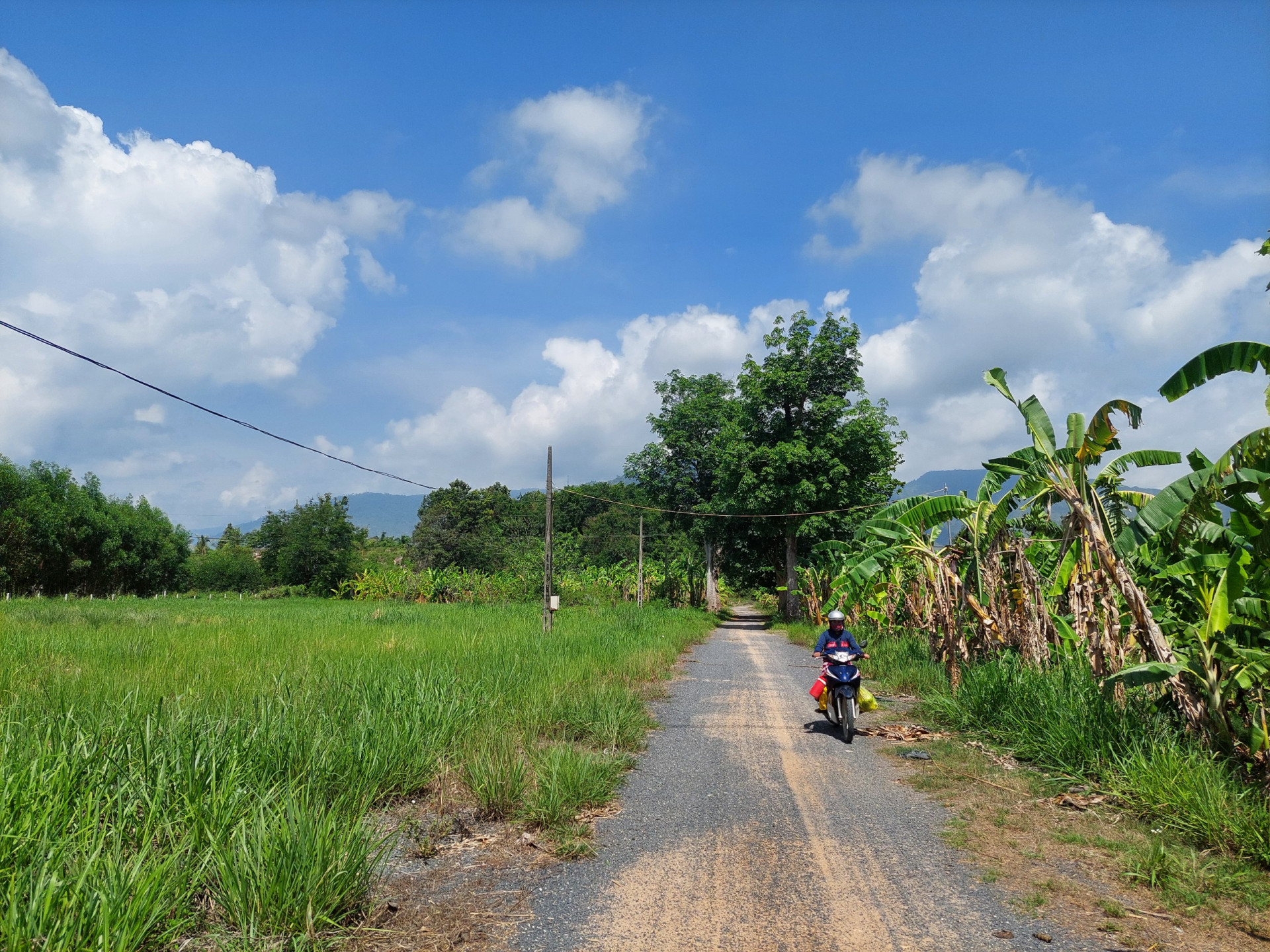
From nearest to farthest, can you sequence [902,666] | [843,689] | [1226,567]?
Answer: [1226,567] < [843,689] < [902,666]

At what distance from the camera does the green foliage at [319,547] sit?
187 feet

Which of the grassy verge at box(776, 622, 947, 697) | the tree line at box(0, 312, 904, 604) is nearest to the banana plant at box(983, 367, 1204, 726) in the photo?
the grassy verge at box(776, 622, 947, 697)

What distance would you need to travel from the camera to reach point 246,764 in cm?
466

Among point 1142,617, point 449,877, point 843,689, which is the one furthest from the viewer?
point 843,689

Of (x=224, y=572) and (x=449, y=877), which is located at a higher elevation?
(x=224, y=572)

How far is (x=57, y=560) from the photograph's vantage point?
48.2m

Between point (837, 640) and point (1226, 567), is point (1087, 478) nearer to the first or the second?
point (1226, 567)

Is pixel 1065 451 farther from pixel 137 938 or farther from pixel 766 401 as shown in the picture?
pixel 766 401

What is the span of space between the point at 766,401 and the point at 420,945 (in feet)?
101

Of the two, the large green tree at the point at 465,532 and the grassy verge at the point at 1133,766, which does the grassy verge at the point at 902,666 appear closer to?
the grassy verge at the point at 1133,766

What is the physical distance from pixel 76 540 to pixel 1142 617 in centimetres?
6205

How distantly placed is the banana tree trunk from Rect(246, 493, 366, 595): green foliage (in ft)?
186

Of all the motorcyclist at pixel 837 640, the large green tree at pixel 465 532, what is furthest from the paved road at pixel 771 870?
the large green tree at pixel 465 532

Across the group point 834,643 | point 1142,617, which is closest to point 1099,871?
point 1142,617
